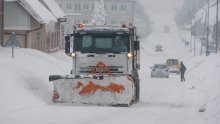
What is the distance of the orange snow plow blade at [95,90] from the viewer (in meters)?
24.6

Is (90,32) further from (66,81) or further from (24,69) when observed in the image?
(24,69)

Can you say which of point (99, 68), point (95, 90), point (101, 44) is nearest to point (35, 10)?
point (101, 44)

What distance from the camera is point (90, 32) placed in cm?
2550

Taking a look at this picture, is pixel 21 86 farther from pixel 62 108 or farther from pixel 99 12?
pixel 99 12

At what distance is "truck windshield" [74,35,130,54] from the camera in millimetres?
25250

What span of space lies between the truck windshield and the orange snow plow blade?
1.19m

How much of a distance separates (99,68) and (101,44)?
91 cm

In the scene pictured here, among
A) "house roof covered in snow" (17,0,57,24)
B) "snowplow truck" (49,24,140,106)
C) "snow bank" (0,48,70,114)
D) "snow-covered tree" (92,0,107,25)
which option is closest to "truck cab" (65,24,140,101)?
"snowplow truck" (49,24,140,106)

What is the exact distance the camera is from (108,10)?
469ft

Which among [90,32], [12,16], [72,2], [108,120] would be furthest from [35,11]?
[72,2]

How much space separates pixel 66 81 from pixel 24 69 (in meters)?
3.61

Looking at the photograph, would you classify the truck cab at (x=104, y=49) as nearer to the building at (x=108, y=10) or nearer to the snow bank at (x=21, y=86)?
the snow bank at (x=21, y=86)

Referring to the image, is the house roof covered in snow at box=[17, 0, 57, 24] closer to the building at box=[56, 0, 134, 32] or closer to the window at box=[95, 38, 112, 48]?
the window at box=[95, 38, 112, 48]

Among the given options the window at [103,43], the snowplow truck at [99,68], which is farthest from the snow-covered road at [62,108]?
the window at [103,43]
